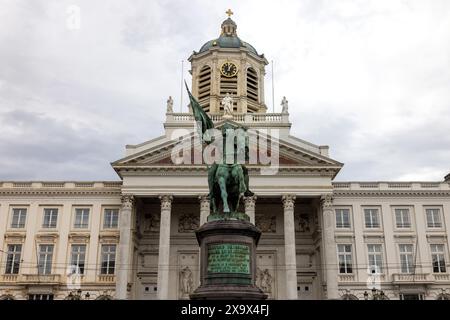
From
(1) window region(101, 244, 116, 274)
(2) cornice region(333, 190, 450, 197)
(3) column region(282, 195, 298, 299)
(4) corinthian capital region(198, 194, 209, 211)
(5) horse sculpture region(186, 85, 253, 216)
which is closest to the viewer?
(5) horse sculpture region(186, 85, 253, 216)

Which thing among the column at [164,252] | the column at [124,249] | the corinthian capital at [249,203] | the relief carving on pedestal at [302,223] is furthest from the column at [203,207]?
the relief carving on pedestal at [302,223]

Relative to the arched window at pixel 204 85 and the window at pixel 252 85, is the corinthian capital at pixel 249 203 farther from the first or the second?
Answer: the window at pixel 252 85

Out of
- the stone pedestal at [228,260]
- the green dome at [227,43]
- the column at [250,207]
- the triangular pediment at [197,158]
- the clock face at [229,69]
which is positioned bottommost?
the stone pedestal at [228,260]

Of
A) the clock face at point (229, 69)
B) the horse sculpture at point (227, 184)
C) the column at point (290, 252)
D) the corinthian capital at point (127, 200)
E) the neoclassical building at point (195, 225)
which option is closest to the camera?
the horse sculpture at point (227, 184)

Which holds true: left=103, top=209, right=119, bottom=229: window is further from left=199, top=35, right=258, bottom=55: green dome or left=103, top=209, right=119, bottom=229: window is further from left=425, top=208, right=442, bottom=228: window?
left=425, top=208, right=442, bottom=228: window

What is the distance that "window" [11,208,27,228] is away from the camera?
53625mm

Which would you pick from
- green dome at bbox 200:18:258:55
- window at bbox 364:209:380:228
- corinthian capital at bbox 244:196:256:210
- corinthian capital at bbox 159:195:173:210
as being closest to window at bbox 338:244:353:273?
window at bbox 364:209:380:228

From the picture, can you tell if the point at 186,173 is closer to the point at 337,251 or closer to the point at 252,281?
the point at 337,251

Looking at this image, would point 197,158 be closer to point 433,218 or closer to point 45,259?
point 45,259

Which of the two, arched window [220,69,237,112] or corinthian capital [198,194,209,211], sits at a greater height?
arched window [220,69,237,112]

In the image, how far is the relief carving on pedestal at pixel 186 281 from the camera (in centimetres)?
5253

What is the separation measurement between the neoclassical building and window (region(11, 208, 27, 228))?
109 mm

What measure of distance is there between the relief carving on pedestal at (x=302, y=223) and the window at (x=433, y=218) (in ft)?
40.2
